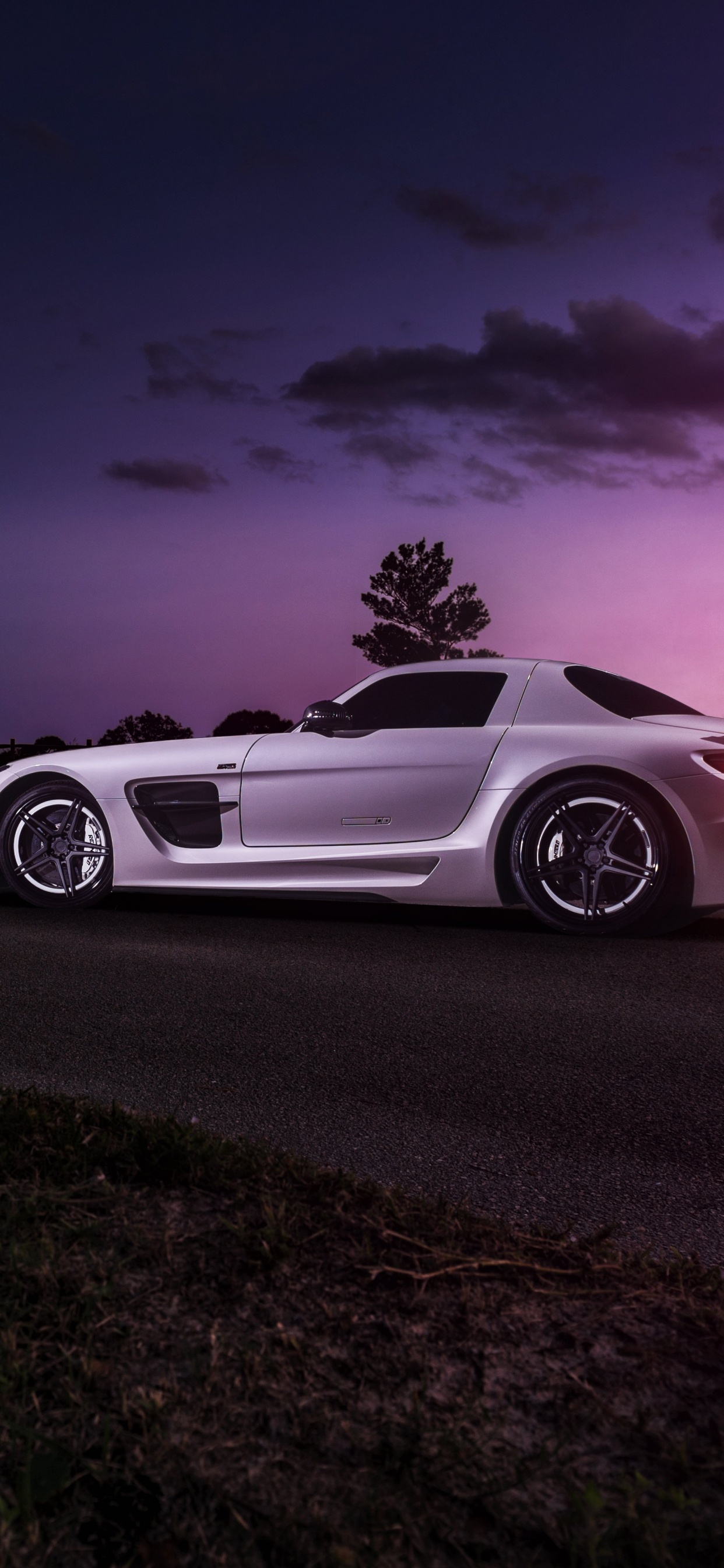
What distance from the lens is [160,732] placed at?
92.1 feet

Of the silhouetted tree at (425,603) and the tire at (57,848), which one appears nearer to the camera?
the tire at (57,848)

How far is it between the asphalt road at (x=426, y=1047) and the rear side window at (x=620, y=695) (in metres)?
1.28

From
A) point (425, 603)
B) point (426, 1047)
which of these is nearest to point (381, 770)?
point (426, 1047)

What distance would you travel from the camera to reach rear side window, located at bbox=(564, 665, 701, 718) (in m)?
6.54

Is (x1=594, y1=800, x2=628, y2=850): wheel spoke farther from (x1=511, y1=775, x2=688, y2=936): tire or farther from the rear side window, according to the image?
the rear side window

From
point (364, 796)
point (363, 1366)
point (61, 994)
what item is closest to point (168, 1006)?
point (61, 994)

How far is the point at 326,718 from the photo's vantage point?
6.59 m

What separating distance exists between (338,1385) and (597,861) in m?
4.55

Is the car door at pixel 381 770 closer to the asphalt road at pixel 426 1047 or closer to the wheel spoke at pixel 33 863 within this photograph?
the asphalt road at pixel 426 1047

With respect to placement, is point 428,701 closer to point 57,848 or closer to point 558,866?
point 558,866

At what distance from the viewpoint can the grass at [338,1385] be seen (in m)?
1.50

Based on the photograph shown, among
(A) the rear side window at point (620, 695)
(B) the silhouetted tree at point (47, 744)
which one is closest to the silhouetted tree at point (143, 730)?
(B) the silhouetted tree at point (47, 744)

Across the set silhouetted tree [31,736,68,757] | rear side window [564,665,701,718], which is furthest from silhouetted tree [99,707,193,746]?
rear side window [564,665,701,718]

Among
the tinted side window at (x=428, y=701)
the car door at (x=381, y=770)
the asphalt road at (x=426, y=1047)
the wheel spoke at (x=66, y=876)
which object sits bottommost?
the asphalt road at (x=426, y=1047)
